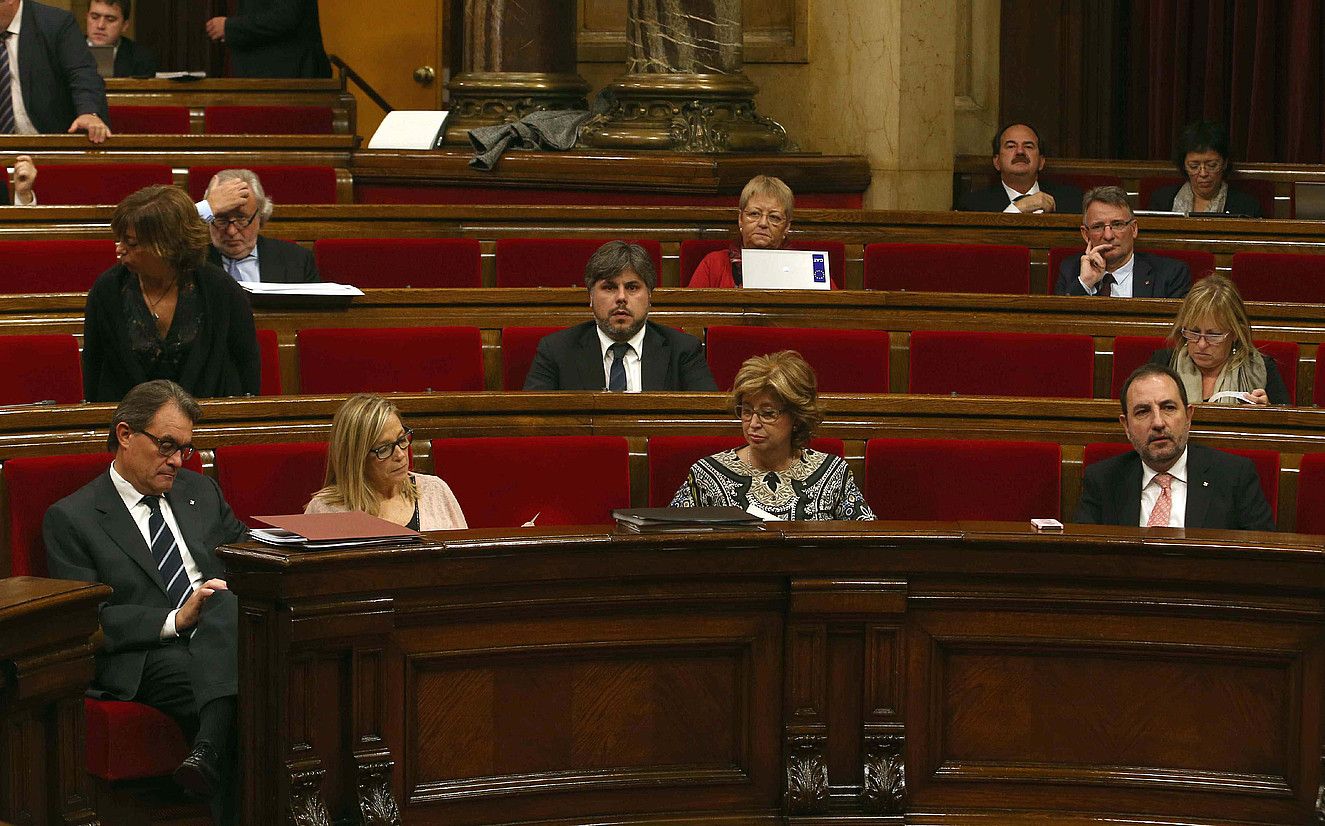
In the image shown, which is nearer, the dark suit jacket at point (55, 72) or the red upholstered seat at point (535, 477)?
the red upholstered seat at point (535, 477)

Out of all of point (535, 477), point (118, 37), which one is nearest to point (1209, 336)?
point (535, 477)

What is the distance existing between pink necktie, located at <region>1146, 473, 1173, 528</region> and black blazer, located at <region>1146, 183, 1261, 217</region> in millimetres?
3032

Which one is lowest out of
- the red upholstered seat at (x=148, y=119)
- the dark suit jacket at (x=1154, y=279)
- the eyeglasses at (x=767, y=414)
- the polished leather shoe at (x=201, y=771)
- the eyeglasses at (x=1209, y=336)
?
the polished leather shoe at (x=201, y=771)

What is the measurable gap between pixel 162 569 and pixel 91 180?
3143 millimetres

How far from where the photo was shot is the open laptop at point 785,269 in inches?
192

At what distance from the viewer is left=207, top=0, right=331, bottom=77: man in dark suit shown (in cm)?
780

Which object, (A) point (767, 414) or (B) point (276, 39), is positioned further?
(B) point (276, 39)

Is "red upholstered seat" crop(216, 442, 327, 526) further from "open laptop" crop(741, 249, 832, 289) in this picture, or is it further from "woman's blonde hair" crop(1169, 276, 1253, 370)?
"woman's blonde hair" crop(1169, 276, 1253, 370)

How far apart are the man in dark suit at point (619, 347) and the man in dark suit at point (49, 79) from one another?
8.26ft

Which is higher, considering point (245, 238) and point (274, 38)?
point (274, 38)

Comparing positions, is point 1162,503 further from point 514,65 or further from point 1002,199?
point 514,65

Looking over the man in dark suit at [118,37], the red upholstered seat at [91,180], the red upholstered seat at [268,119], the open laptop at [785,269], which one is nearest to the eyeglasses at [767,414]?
the open laptop at [785,269]

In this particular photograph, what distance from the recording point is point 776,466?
361 cm

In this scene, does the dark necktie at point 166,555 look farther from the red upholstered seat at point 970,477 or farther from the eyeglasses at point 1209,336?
the eyeglasses at point 1209,336
